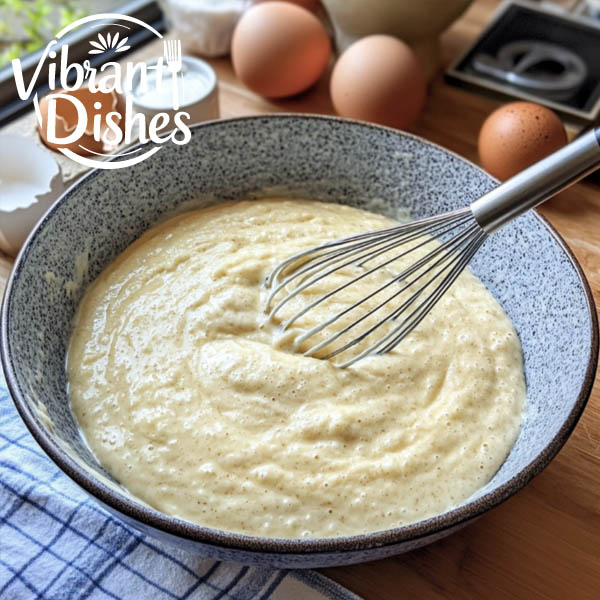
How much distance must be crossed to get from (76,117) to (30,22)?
0.58 metres

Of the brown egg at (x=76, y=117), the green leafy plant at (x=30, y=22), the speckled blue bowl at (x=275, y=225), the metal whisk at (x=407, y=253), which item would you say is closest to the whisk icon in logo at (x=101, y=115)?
the brown egg at (x=76, y=117)

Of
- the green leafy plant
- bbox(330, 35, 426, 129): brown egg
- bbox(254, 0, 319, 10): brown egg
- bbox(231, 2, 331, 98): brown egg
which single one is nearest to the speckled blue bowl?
bbox(330, 35, 426, 129): brown egg

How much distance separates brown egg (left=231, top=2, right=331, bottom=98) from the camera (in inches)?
61.5

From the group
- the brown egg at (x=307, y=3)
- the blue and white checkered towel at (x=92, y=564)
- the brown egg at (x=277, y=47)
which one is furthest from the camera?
the brown egg at (x=307, y=3)

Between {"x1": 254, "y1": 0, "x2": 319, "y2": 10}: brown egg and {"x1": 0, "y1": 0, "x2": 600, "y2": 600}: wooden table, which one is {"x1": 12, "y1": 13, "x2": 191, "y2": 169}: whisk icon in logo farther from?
{"x1": 0, "y1": 0, "x2": 600, "y2": 600}: wooden table

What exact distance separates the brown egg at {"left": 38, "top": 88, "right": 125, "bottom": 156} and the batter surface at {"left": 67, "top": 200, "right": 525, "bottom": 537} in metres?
0.32

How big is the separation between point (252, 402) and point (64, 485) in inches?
11.6

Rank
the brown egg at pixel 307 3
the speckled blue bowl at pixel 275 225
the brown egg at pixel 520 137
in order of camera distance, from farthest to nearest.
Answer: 1. the brown egg at pixel 307 3
2. the brown egg at pixel 520 137
3. the speckled blue bowl at pixel 275 225

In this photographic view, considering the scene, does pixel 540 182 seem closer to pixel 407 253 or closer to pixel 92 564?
pixel 407 253

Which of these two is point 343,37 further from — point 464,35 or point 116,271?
point 116,271

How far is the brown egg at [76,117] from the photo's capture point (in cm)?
144

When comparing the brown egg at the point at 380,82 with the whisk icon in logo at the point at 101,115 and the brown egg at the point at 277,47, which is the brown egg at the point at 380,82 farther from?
the whisk icon in logo at the point at 101,115

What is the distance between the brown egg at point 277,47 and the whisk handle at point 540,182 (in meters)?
0.82

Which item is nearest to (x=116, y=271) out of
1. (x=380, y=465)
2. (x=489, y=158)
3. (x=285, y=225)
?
(x=285, y=225)
